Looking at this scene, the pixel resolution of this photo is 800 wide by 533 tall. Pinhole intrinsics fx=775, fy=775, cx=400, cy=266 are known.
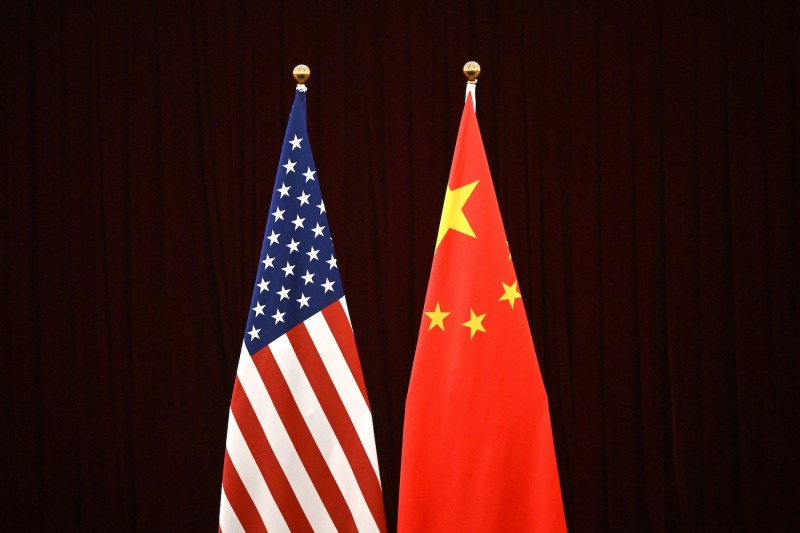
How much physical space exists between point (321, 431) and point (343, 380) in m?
0.16

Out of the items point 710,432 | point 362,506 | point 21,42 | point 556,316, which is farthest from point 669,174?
point 21,42

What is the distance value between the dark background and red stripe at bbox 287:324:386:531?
1.04m

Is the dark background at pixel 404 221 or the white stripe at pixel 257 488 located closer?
the white stripe at pixel 257 488

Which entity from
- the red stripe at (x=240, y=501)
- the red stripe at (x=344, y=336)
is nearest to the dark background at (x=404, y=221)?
the red stripe at (x=344, y=336)

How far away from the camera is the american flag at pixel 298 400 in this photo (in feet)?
7.38

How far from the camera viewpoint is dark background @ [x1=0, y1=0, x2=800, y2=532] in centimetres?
333

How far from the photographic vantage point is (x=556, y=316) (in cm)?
335

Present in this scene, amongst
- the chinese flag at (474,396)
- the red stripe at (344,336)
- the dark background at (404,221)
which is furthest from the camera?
the dark background at (404,221)

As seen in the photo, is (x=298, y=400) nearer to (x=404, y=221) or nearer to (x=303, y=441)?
(x=303, y=441)

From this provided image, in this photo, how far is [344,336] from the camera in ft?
7.55

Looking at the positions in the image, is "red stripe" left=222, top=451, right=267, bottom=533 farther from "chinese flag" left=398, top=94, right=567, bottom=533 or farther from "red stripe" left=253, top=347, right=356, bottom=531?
"chinese flag" left=398, top=94, right=567, bottom=533

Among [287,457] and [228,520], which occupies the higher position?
[287,457]

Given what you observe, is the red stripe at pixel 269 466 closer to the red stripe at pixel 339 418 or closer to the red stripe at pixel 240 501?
the red stripe at pixel 240 501

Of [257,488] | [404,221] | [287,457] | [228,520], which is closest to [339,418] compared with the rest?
[287,457]
